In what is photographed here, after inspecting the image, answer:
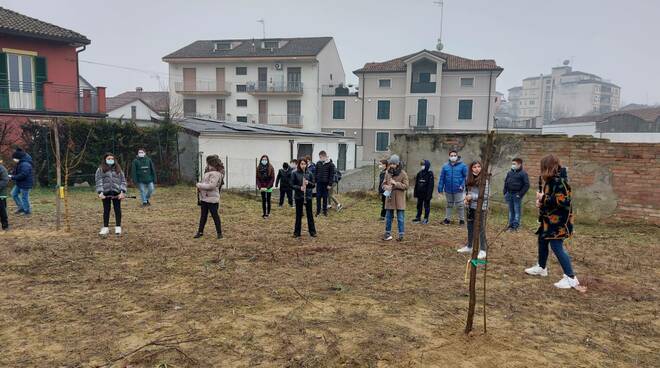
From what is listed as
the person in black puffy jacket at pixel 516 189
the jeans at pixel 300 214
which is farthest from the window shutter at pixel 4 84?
the person in black puffy jacket at pixel 516 189

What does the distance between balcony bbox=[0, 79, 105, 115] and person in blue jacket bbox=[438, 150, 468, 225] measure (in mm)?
17207

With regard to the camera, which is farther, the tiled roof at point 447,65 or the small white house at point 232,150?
the tiled roof at point 447,65

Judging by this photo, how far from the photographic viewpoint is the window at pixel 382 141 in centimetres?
4066

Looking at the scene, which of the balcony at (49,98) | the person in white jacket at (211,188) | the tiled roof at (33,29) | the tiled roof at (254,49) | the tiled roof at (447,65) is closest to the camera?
the person in white jacket at (211,188)

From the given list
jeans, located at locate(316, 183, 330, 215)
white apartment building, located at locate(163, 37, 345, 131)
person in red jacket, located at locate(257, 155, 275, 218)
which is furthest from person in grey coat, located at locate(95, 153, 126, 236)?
white apartment building, located at locate(163, 37, 345, 131)

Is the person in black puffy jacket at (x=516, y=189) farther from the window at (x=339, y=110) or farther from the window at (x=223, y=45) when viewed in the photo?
the window at (x=223, y=45)

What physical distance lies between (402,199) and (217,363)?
196 inches

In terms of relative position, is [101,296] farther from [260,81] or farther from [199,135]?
[260,81]

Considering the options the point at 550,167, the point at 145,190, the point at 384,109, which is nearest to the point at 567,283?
the point at 550,167

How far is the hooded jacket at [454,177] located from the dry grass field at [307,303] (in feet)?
5.58

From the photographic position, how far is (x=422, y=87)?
39.5m

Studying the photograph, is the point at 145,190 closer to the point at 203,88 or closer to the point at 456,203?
the point at 456,203

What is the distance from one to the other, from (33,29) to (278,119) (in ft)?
82.3

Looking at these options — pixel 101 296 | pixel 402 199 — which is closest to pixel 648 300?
pixel 402 199
